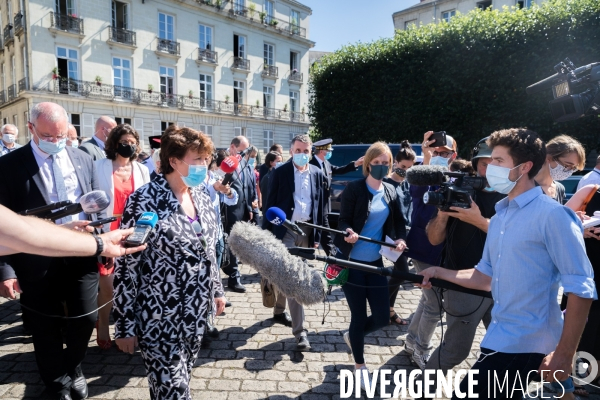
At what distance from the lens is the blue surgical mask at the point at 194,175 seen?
2719mm

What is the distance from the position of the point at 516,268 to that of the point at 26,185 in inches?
143

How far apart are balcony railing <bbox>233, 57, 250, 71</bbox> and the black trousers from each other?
34409mm

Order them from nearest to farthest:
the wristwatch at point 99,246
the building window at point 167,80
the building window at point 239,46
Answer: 1. the wristwatch at point 99,246
2. the building window at point 167,80
3. the building window at point 239,46

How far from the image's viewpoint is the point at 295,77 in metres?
40.7

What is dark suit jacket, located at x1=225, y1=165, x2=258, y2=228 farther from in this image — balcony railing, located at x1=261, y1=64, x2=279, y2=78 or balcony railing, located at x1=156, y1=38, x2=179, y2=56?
balcony railing, located at x1=261, y1=64, x2=279, y2=78

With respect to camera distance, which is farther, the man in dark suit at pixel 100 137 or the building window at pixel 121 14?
the building window at pixel 121 14

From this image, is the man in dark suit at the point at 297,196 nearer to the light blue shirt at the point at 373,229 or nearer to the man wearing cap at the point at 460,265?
the light blue shirt at the point at 373,229

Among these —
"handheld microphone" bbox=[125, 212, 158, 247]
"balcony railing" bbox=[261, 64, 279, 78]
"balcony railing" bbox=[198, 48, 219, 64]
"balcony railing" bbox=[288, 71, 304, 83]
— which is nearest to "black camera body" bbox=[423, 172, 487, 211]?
"handheld microphone" bbox=[125, 212, 158, 247]

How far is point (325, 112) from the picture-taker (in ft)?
65.1

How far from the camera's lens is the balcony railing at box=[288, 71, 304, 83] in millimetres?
40375

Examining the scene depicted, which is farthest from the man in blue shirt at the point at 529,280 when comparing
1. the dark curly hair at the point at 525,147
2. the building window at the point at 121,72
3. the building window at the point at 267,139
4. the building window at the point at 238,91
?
the building window at the point at 267,139

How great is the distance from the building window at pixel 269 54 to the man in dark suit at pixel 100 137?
34.5 m

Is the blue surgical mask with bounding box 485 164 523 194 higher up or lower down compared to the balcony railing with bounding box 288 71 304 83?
lower down

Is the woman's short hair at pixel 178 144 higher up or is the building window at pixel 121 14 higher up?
the building window at pixel 121 14
